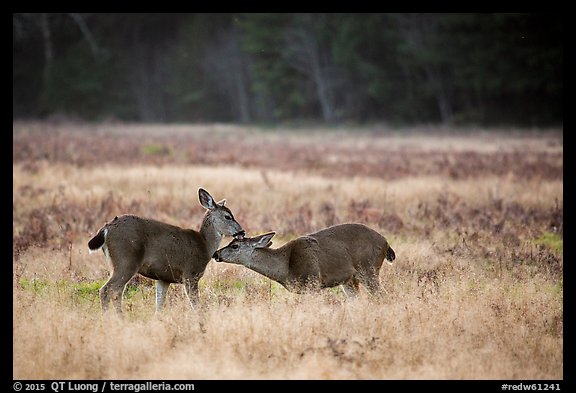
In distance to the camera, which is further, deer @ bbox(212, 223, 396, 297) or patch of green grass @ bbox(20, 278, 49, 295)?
patch of green grass @ bbox(20, 278, 49, 295)

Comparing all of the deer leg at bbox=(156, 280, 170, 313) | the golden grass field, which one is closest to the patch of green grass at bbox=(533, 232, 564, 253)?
the golden grass field

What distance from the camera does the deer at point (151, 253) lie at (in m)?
7.99

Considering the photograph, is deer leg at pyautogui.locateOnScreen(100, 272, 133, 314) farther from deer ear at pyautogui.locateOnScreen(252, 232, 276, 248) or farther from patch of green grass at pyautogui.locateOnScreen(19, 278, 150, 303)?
deer ear at pyautogui.locateOnScreen(252, 232, 276, 248)

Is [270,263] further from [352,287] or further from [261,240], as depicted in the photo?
[352,287]

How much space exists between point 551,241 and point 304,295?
651cm

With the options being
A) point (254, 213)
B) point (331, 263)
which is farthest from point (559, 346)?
point (254, 213)

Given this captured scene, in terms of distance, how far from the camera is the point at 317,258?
28.3 ft

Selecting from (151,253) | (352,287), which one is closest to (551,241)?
(352,287)

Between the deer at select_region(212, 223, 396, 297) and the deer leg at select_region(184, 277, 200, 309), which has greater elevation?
the deer at select_region(212, 223, 396, 297)

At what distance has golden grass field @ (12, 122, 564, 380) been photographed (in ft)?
23.0

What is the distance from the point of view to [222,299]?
8.65 metres

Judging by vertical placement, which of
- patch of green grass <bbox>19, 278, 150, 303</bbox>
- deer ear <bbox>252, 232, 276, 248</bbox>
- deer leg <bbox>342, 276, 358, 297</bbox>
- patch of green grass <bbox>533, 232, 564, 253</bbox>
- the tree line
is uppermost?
the tree line

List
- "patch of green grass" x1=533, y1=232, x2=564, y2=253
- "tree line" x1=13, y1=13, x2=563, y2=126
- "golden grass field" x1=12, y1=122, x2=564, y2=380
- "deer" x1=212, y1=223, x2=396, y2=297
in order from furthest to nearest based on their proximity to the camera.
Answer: "tree line" x1=13, y1=13, x2=563, y2=126, "patch of green grass" x1=533, y1=232, x2=564, y2=253, "deer" x1=212, y1=223, x2=396, y2=297, "golden grass field" x1=12, y1=122, x2=564, y2=380

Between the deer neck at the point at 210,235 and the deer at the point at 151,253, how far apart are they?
1 centimetres
